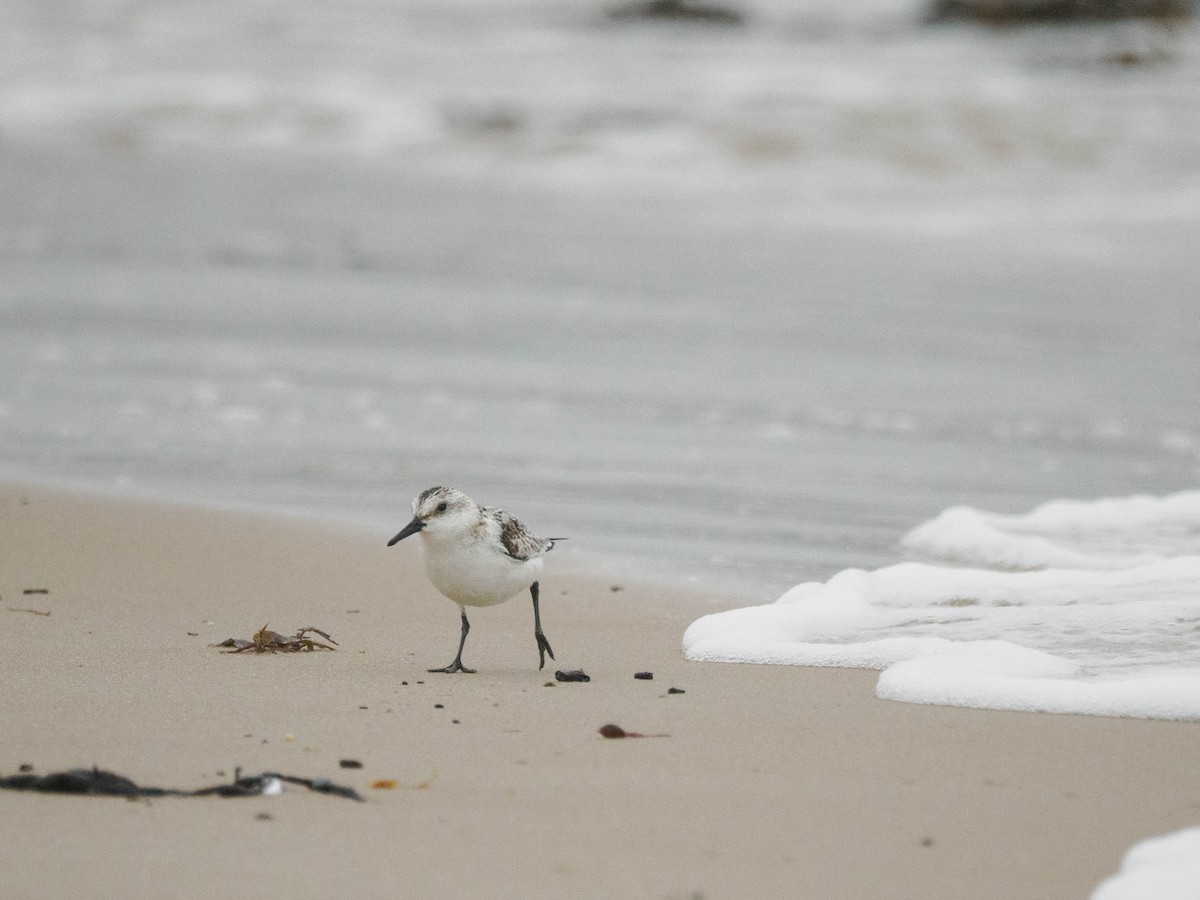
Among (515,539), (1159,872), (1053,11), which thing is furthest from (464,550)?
(1053,11)

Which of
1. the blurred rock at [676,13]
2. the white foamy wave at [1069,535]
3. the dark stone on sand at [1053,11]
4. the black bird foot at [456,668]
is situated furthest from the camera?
the blurred rock at [676,13]

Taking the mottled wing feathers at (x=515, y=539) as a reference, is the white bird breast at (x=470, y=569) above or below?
below

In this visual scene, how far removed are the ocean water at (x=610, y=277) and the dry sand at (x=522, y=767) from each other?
5.41ft

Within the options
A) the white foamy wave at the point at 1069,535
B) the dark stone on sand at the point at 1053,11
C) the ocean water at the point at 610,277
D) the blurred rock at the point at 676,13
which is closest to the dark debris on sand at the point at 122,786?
the ocean water at the point at 610,277

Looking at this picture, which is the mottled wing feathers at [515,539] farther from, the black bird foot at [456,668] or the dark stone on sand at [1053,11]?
the dark stone on sand at [1053,11]

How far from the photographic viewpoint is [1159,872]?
135 inches

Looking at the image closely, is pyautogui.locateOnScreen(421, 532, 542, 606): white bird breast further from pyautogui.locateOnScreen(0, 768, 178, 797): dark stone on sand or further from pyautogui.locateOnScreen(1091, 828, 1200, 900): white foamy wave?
pyautogui.locateOnScreen(1091, 828, 1200, 900): white foamy wave

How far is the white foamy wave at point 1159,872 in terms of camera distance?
11.0 feet

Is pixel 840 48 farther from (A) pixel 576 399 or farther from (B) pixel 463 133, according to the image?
(A) pixel 576 399

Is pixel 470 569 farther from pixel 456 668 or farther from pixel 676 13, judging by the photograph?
pixel 676 13

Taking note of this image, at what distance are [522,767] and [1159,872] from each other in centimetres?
157

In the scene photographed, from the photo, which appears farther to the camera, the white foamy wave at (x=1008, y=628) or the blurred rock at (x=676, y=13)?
the blurred rock at (x=676, y=13)

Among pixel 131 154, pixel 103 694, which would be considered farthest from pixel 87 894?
pixel 131 154

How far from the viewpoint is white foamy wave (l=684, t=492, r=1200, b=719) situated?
16.0ft
